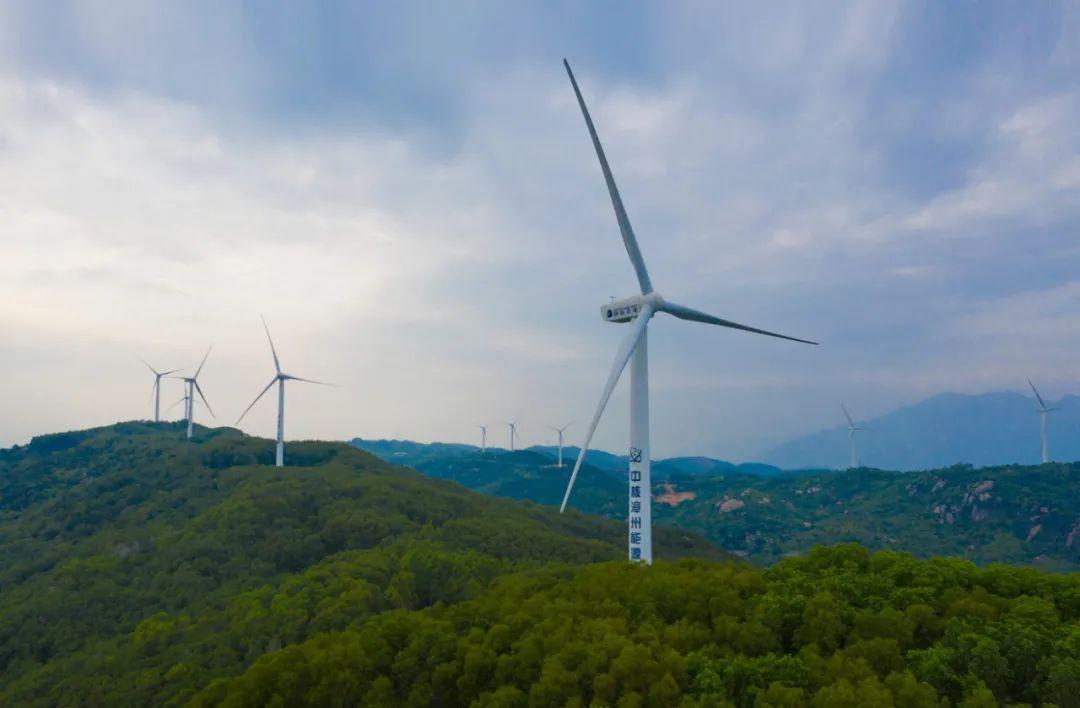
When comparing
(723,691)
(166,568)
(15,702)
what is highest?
(723,691)

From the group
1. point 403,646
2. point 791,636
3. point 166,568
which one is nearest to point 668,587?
point 791,636

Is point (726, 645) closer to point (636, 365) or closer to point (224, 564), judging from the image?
point (636, 365)

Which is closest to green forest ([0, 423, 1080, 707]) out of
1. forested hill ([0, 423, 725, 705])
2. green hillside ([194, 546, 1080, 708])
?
green hillside ([194, 546, 1080, 708])

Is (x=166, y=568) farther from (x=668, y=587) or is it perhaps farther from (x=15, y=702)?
(x=668, y=587)

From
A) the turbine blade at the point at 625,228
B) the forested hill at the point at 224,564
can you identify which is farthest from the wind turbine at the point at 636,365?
the forested hill at the point at 224,564

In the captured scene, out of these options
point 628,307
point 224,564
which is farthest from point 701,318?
point 224,564

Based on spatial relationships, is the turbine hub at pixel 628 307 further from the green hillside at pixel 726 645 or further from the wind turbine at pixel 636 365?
the green hillside at pixel 726 645
